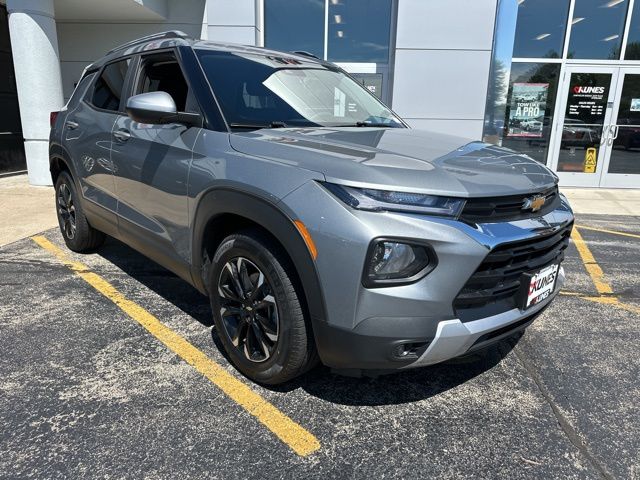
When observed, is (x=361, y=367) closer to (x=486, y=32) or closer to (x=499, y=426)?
(x=499, y=426)

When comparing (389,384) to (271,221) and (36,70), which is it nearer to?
(271,221)

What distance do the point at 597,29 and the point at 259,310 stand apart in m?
10.8

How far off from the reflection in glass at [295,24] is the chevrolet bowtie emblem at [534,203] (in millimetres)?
8821

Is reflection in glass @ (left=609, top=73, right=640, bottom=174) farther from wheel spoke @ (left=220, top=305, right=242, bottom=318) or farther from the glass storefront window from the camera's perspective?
wheel spoke @ (left=220, top=305, right=242, bottom=318)

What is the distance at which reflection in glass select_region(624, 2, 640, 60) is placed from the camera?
994cm

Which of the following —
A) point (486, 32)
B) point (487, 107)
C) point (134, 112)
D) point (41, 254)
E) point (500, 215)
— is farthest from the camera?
point (487, 107)

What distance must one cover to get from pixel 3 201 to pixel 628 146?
11987mm

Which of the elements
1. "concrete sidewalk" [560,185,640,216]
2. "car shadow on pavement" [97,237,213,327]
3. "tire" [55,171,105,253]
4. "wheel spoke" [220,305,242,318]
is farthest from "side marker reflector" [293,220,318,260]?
"concrete sidewalk" [560,185,640,216]

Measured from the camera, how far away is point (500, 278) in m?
2.14

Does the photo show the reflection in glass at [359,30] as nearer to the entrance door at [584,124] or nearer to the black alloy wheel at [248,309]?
the entrance door at [584,124]

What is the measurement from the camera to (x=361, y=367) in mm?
2123

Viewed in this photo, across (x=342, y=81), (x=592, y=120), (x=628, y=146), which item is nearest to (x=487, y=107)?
(x=592, y=120)

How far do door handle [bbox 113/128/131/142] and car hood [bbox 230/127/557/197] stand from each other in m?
1.17

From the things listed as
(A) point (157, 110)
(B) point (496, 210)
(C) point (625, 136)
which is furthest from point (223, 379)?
(C) point (625, 136)
